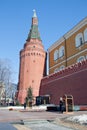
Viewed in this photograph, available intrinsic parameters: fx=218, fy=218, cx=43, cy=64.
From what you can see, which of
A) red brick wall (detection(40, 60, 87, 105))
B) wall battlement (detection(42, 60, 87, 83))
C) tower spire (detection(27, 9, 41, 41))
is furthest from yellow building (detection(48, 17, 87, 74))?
tower spire (detection(27, 9, 41, 41))

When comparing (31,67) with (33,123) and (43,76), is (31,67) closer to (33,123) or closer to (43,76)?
(43,76)

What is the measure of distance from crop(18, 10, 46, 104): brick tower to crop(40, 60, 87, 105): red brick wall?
30.6 feet

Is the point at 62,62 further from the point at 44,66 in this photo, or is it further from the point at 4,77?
the point at 4,77

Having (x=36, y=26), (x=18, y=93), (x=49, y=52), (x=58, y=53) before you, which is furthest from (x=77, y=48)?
(x=36, y=26)

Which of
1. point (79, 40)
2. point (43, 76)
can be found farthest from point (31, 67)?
point (79, 40)

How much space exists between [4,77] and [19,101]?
5755 millimetres

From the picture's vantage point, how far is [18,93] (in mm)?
44406

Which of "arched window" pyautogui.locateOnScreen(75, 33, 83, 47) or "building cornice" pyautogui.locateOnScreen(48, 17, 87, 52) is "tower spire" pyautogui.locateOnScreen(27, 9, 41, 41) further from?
"arched window" pyautogui.locateOnScreen(75, 33, 83, 47)

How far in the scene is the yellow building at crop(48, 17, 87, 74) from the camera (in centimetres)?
2878

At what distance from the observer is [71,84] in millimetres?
25844

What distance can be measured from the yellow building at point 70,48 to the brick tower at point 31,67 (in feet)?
16.3

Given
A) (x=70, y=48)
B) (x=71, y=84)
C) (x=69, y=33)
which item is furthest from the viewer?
(x=69, y=33)

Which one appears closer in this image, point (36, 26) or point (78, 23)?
point (78, 23)

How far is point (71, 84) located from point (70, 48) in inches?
316
